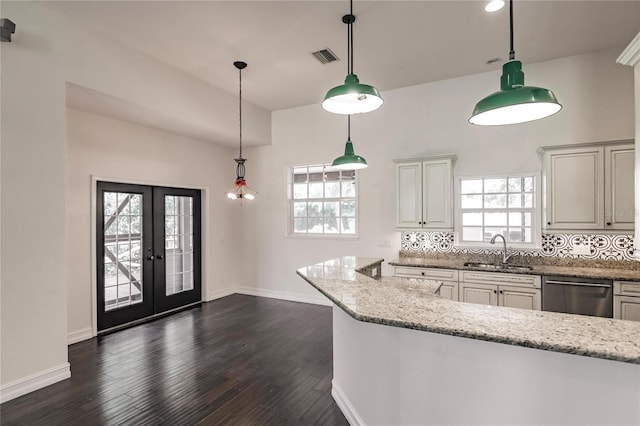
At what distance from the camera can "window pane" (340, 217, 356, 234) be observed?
5492mm

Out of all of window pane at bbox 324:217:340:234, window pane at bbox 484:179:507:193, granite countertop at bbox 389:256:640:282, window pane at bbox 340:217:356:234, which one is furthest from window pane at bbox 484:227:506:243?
window pane at bbox 324:217:340:234

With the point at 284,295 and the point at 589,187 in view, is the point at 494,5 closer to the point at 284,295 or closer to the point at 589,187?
the point at 589,187

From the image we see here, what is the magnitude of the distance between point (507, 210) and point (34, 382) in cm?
567

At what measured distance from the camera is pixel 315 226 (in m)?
5.88

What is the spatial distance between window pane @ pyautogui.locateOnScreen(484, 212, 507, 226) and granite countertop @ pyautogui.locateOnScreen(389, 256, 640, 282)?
0.56 meters

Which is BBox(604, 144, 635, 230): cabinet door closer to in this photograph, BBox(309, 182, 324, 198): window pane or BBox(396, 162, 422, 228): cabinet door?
BBox(396, 162, 422, 228): cabinet door

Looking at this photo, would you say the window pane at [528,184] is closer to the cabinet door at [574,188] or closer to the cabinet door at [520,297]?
the cabinet door at [574,188]

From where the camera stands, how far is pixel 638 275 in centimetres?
343

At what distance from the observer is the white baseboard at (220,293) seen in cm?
593

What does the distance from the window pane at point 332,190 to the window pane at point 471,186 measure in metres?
2.03

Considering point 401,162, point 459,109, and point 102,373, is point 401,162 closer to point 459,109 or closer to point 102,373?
point 459,109

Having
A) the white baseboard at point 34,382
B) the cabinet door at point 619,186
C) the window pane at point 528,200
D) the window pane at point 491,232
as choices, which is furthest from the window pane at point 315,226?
the cabinet door at point 619,186

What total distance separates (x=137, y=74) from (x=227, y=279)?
392cm

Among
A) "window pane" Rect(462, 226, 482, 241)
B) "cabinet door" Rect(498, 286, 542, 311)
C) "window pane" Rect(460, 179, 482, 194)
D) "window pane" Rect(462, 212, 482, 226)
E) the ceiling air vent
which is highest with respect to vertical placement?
the ceiling air vent
